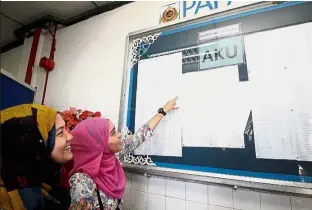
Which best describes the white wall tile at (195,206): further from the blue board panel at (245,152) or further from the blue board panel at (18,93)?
the blue board panel at (18,93)

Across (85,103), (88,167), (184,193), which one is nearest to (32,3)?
(85,103)

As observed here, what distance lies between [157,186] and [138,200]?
16 cm

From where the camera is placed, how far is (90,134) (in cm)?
99

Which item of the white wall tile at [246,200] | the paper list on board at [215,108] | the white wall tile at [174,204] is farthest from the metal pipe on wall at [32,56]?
the white wall tile at [246,200]

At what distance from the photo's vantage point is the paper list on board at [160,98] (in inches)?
44.8

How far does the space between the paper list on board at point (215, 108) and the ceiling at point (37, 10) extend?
1.05 metres

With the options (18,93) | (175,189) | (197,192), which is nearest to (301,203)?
(197,192)

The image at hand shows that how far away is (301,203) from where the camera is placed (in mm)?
845

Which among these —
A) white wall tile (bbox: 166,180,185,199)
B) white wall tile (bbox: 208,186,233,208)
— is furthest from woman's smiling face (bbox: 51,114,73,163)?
white wall tile (bbox: 208,186,233,208)

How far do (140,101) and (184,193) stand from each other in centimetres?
61

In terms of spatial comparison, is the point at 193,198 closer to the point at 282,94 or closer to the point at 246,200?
the point at 246,200

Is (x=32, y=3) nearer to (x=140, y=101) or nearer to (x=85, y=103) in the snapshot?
(x=85, y=103)

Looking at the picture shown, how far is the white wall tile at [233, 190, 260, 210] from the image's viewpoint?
917 mm

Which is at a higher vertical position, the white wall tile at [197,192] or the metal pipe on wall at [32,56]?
the metal pipe on wall at [32,56]
